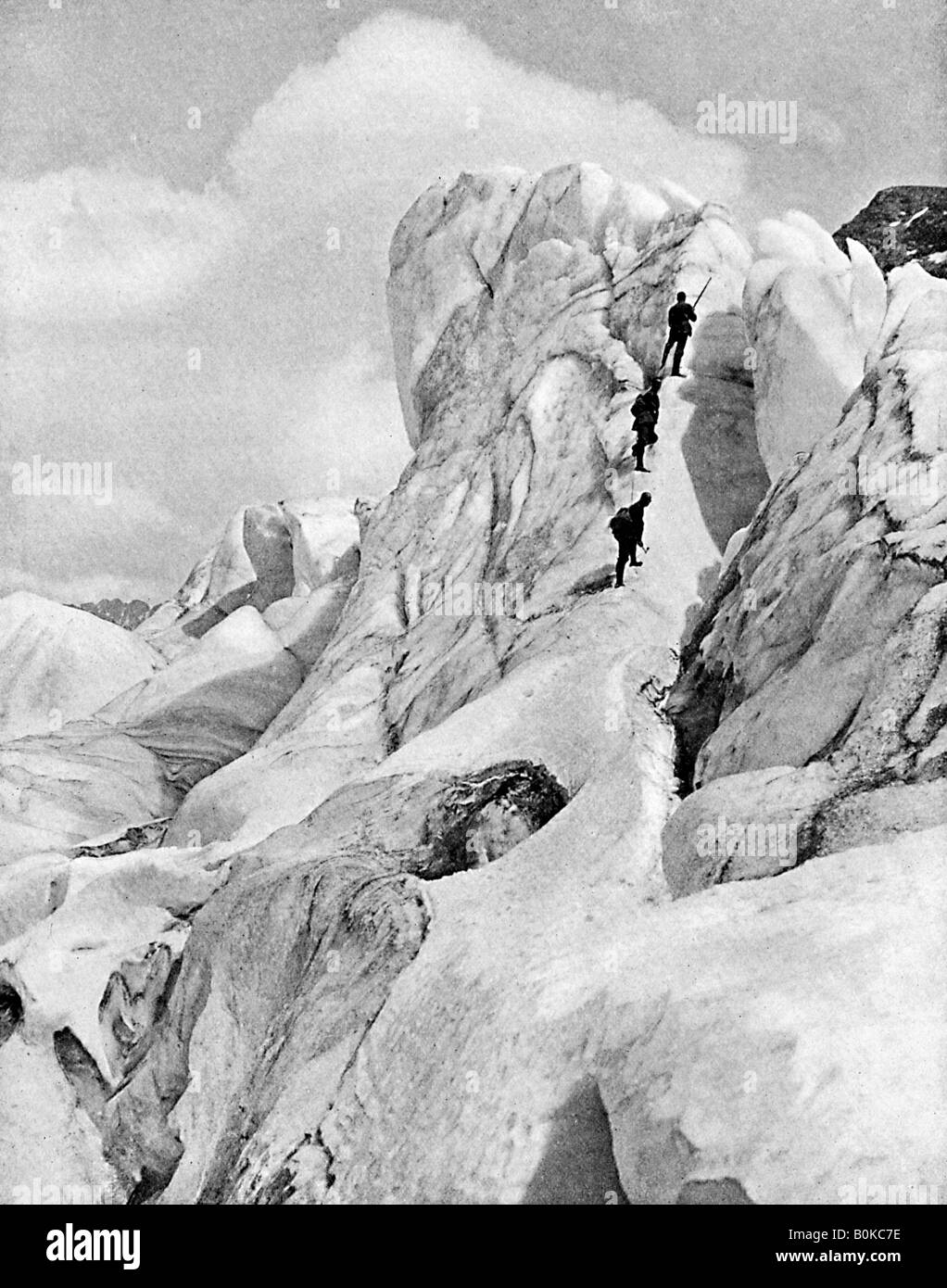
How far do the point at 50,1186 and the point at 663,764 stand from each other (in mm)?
9441

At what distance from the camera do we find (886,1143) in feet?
25.0

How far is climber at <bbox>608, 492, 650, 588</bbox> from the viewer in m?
21.4

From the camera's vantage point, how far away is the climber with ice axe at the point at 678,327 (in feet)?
84.2

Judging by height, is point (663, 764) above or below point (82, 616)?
above

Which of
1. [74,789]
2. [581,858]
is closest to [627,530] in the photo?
[581,858]

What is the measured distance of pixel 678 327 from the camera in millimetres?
25938

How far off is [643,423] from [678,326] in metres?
2.52

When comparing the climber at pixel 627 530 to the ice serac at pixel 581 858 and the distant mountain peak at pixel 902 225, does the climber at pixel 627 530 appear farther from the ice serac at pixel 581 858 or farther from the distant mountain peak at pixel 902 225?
the distant mountain peak at pixel 902 225

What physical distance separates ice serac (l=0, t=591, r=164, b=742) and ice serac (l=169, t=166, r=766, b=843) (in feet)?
40.0

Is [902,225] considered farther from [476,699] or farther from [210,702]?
[476,699]

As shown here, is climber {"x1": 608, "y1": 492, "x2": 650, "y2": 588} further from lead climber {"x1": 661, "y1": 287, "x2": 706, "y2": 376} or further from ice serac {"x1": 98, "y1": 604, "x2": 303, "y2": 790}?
ice serac {"x1": 98, "y1": 604, "x2": 303, "y2": 790}

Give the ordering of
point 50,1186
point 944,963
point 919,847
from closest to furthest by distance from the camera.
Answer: point 944,963, point 919,847, point 50,1186
